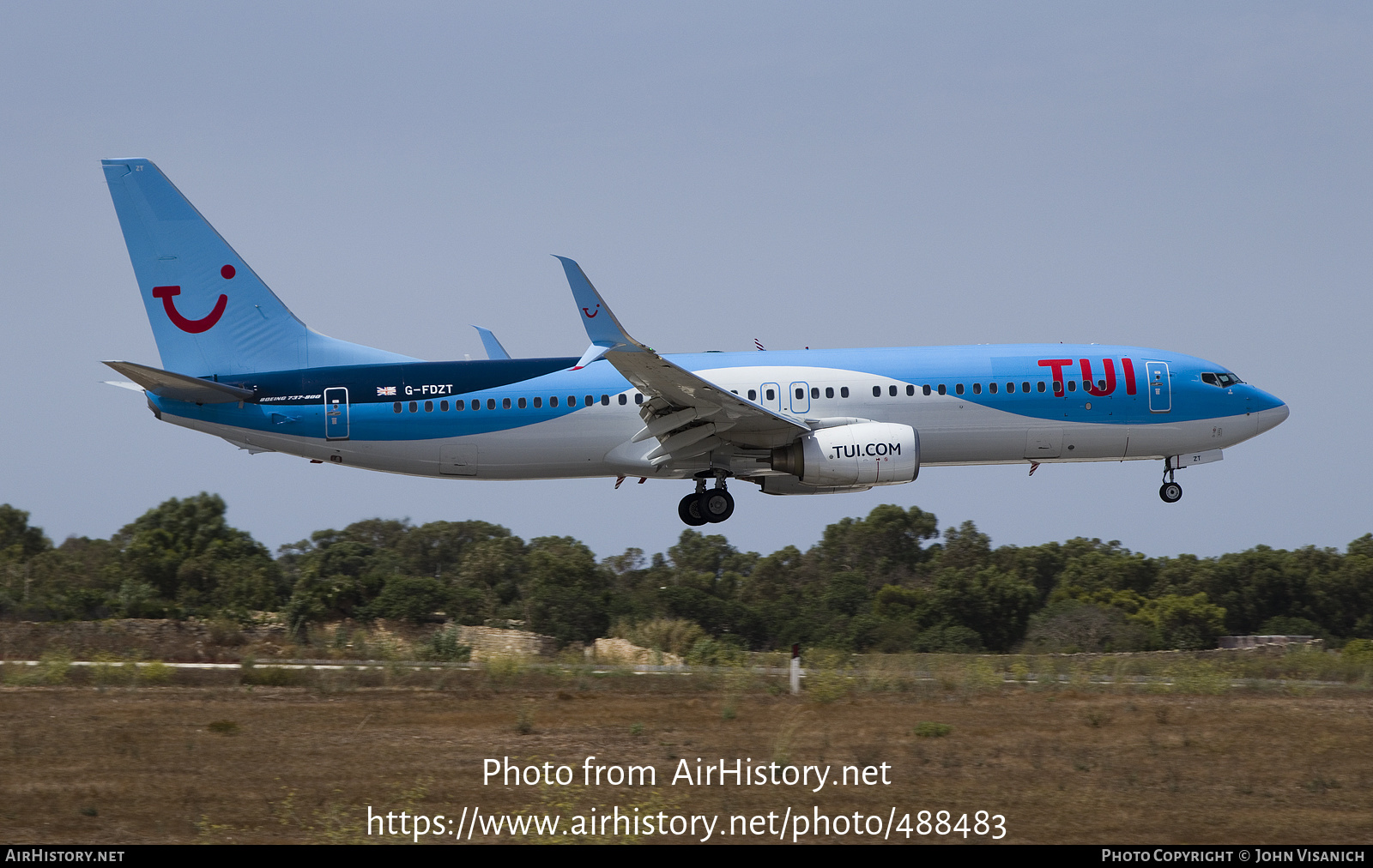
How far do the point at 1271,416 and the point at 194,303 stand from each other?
2413cm

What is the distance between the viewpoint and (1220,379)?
29812mm

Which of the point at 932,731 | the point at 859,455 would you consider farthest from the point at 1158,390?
the point at 932,731

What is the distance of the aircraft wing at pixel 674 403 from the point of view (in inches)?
988

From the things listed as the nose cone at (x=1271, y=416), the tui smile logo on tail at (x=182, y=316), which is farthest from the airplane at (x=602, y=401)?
the nose cone at (x=1271, y=416)

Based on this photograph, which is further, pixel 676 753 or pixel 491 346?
pixel 491 346

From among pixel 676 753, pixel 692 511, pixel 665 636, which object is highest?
pixel 692 511

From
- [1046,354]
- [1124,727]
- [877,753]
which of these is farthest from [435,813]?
[1046,354]

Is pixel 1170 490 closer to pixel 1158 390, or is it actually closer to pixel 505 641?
pixel 1158 390

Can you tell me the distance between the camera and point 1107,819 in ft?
44.0

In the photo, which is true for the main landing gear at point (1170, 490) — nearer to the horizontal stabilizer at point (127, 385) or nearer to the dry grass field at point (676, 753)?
the dry grass field at point (676, 753)

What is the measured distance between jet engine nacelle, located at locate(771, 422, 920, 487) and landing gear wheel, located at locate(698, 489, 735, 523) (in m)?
2.45

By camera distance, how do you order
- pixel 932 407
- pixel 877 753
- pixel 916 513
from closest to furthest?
pixel 877 753 → pixel 932 407 → pixel 916 513
